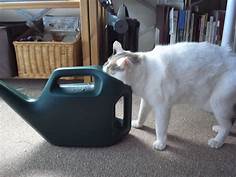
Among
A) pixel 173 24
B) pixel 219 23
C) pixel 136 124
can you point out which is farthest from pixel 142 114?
pixel 219 23

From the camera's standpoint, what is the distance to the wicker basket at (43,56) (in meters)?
1.45

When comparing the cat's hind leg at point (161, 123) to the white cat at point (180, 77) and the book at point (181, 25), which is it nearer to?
the white cat at point (180, 77)

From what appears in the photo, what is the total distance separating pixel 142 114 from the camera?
1.15 meters

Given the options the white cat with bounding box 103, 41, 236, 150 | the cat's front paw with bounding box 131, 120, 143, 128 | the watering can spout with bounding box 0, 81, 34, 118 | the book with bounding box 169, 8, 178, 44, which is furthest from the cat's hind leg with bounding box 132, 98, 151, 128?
the book with bounding box 169, 8, 178, 44

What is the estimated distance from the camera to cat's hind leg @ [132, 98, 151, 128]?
114 centimetres

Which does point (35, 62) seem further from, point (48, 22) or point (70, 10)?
point (70, 10)

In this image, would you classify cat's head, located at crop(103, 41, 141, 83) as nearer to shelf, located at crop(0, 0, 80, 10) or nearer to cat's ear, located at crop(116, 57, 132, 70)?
cat's ear, located at crop(116, 57, 132, 70)

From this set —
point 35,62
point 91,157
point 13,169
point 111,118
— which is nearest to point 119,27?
point 35,62

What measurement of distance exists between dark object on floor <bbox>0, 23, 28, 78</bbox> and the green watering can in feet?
1.89

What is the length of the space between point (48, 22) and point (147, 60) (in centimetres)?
91

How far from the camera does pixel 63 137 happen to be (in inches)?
40.0

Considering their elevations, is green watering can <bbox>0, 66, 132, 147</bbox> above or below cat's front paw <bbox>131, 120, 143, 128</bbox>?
above

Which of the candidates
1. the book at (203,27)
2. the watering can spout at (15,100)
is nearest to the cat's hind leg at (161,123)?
the watering can spout at (15,100)

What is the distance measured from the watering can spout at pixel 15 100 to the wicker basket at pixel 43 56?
1.68 feet
